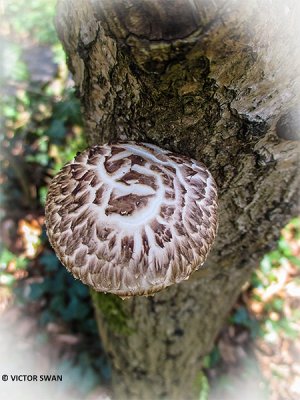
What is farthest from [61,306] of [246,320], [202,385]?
[246,320]

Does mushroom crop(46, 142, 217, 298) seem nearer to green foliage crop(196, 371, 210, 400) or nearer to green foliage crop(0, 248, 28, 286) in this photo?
green foliage crop(196, 371, 210, 400)

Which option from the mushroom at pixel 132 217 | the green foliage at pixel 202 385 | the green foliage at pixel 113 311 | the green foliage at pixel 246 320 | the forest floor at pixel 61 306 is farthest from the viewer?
the green foliage at pixel 246 320

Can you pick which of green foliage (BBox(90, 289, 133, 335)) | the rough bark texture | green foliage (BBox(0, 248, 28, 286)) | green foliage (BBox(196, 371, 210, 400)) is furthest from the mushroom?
green foliage (BBox(0, 248, 28, 286))

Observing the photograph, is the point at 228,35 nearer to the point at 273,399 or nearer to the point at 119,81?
the point at 119,81

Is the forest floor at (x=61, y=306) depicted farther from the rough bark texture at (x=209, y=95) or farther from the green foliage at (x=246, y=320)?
the rough bark texture at (x=209, y=95)

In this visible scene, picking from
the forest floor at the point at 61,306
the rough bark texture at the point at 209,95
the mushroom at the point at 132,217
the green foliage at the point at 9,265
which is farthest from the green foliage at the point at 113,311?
the green foliage at the point at 9,265
